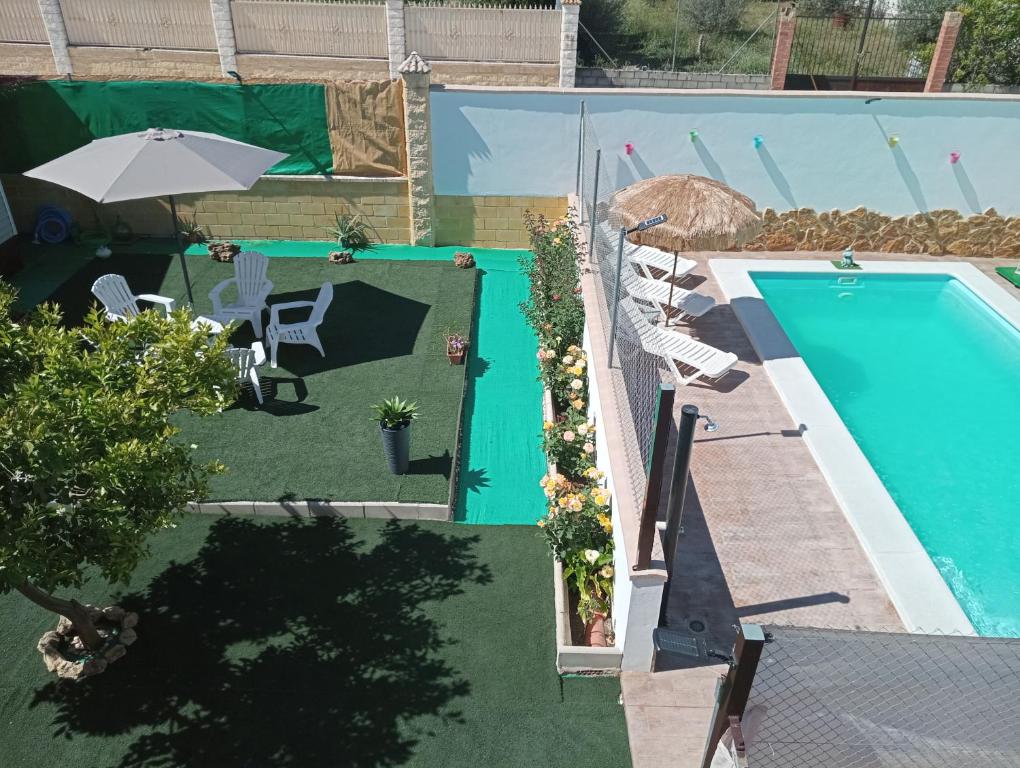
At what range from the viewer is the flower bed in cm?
603

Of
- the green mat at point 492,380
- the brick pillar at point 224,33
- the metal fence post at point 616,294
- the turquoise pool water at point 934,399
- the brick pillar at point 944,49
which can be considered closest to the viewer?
the metal fence post at point 616,294

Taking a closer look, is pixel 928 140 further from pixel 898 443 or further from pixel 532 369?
pixel 532 369

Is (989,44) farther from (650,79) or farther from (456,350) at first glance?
(456,350)

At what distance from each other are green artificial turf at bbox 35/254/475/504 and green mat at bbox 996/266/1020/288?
8.70 metres

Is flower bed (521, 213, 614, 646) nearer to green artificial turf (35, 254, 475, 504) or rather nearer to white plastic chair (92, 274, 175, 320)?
green artificial turf (35, 254, 475, 504)

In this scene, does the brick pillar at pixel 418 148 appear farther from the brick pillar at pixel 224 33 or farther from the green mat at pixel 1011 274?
the green mat at pixel 1011 274

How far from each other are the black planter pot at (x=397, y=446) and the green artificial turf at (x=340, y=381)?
4.7 inches

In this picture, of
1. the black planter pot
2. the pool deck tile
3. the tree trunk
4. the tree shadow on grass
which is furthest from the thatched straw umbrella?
the tree trunk

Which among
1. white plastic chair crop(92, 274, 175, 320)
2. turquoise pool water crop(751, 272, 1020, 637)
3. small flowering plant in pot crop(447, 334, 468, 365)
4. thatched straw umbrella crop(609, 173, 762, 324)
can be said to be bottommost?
turquoise pool water crop(751, 272, 1020, 637)

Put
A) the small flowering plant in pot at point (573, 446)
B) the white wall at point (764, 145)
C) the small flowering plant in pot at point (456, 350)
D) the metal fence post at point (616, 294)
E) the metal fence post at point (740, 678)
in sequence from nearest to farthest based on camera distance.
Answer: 1. the metal fence post at point (740, 678)
2. the metal fence post at point (616, 294)
3. the small flowering plant in pot at point (573, 446)
4. the small flowering plant in pot at point (456, 350)
5. the white wall at point (764, 145)

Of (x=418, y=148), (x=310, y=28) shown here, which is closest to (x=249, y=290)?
(x=418, y=148)

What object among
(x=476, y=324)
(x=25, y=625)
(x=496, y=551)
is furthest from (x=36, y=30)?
(x=496, y=551)

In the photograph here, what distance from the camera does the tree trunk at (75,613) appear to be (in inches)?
199

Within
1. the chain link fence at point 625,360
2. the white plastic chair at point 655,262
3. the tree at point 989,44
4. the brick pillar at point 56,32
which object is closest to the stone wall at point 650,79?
the tree at point 989,44
